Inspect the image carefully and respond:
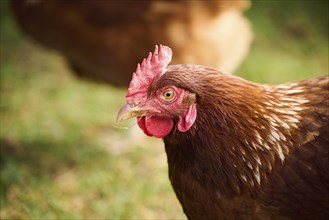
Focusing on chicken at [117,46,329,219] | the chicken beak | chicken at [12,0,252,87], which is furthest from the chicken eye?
chicken at [12,0,252,87]

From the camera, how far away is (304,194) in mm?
1914

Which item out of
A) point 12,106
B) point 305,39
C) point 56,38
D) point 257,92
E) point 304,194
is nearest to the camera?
point 304,194

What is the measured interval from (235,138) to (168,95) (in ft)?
1.08

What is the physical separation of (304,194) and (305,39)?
4709mm

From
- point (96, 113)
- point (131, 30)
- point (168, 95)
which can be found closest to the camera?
point (168, 95)

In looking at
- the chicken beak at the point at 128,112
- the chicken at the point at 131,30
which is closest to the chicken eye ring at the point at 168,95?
the chicken beak at the point at 128,112

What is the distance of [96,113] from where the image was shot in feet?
15.9

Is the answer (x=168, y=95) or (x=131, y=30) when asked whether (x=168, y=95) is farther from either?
(x=131, y=30)

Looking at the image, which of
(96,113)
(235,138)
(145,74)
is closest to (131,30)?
(96,113)

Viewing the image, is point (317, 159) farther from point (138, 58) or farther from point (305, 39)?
point (305, 39)

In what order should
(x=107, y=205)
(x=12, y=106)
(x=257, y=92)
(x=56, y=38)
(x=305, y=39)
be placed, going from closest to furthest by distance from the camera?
(x=257, y=92) → (x=107, y=205) → (x=56, y=38) → (x=12, y=106) → (x=305, y=39)

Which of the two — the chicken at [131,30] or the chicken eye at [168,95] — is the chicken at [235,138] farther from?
the chicken at [131,30]

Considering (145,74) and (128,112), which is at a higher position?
(145,74)

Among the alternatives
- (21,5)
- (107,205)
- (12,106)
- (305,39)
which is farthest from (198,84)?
(305,39)
